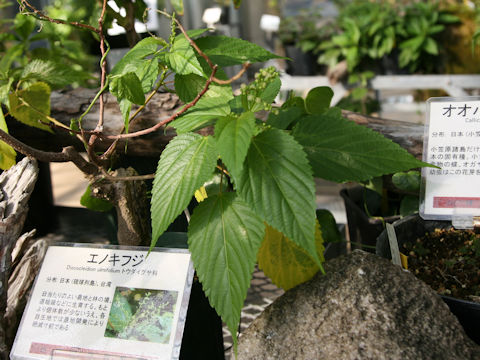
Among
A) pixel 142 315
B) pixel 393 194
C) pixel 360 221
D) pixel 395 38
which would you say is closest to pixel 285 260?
pixel 142 315

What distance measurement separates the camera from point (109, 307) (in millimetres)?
740

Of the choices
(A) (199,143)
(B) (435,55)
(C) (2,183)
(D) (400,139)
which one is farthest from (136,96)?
(B) (435,55)

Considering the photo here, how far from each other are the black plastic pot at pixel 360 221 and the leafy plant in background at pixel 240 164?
0.54 metres

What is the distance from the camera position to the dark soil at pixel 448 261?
2.82ft

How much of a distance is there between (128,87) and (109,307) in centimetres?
35

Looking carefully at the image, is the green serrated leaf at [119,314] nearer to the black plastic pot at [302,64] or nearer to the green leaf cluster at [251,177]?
the green leaf cluster at [251,177]

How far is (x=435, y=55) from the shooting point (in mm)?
2828

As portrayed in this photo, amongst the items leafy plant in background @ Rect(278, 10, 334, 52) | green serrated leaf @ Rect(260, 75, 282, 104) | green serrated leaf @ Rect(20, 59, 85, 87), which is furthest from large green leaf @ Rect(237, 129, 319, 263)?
leafy plant in background @ Rect(278, 10, 334, 52)

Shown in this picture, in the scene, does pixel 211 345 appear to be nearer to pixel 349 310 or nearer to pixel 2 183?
pixel 349 310

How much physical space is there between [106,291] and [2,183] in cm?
31

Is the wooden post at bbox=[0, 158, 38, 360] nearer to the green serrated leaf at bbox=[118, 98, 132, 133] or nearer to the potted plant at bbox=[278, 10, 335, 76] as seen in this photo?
the green serrated leaf at bbox=[118, 98, 132, 133]

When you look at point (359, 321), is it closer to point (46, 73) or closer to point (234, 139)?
point (234, 139)

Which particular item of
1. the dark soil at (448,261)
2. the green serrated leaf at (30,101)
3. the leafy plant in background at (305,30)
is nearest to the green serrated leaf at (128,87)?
the green serrated leaf at (30,101)

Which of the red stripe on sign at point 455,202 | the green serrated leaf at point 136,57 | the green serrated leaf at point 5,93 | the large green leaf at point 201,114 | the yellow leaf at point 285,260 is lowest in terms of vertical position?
the yellow leaf at point 285,260
